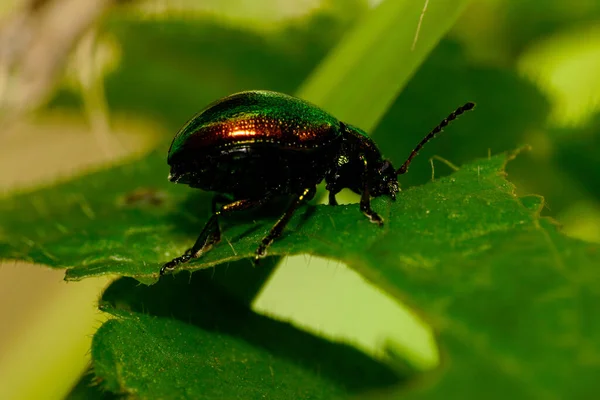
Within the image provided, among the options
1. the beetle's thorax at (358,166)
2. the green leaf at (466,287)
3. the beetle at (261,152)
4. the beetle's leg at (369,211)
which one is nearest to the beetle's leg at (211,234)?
the beetle at (261,152)

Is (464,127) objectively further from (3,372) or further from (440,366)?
(3,372)

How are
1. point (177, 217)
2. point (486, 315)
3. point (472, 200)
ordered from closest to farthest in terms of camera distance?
point (486, 315), point (472, 200), point (177, 217)

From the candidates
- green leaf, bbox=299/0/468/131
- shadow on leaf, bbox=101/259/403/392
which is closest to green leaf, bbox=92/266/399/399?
shadow on leaf, bbox=101/259/403/392

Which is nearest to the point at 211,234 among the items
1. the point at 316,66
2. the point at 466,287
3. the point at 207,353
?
the point at 207,353

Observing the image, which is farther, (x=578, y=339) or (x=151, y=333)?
(x=151, y=333)

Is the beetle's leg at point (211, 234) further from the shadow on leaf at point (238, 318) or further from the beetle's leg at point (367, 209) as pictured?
the beetle's leg at point (367, 209)

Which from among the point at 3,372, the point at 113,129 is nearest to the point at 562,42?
the point at 113,129

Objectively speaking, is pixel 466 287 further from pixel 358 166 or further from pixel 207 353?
pixel 358 166
